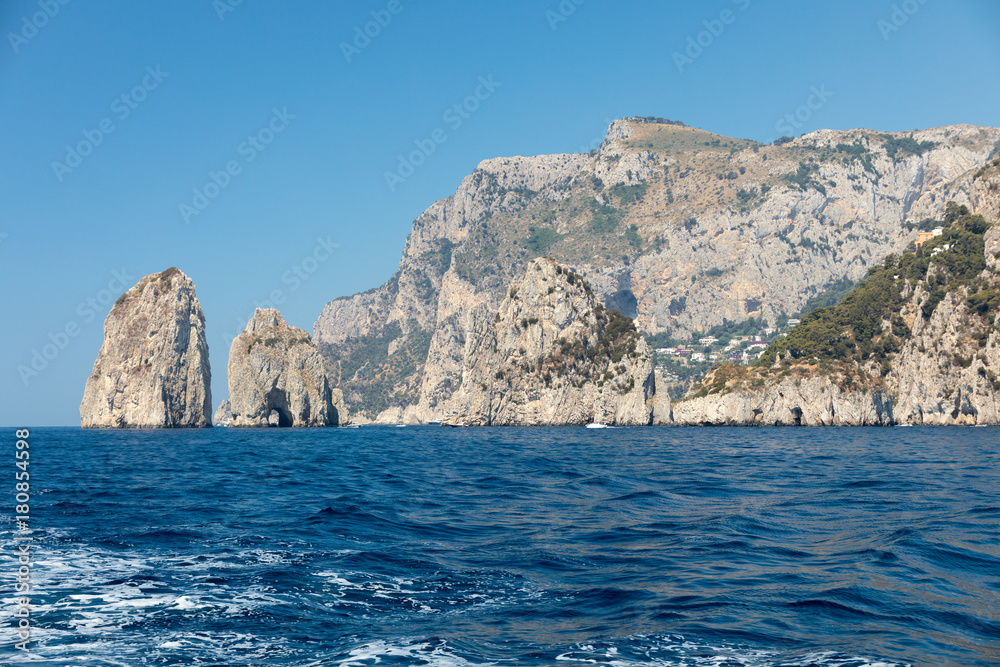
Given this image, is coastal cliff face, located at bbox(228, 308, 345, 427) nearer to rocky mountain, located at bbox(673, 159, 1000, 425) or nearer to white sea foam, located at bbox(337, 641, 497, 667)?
rocky mountain, located at bbox(673, 159, 1000, 425)

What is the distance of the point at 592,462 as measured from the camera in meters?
40.4

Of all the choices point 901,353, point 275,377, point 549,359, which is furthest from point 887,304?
point 275,377

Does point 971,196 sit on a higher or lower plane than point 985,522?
higher

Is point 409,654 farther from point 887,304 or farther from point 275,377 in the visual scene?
point 275,377

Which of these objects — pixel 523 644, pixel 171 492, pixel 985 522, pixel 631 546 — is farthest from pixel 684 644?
pixel 171 492

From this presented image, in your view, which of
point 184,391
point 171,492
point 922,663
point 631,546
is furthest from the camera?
point 184,391

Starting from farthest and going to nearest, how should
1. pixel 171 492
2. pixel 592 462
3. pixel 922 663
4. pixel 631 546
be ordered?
pixel 592 462 < pixel 171 492 < pixel 631 546 < pixel 922 663

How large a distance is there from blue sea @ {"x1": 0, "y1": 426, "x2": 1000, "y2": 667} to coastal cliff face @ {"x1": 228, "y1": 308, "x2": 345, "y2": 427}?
123891mm

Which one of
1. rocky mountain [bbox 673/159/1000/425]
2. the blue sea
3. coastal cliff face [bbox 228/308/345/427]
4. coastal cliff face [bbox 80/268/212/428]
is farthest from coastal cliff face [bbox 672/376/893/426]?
coastal cliff face [bbox 80/268/212/428]

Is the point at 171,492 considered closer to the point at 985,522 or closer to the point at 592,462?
the point at 592,462

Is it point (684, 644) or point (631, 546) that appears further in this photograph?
point (631, 546)

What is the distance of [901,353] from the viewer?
116500mm

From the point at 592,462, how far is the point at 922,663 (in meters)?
31.7

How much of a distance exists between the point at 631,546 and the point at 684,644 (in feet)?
20.8
